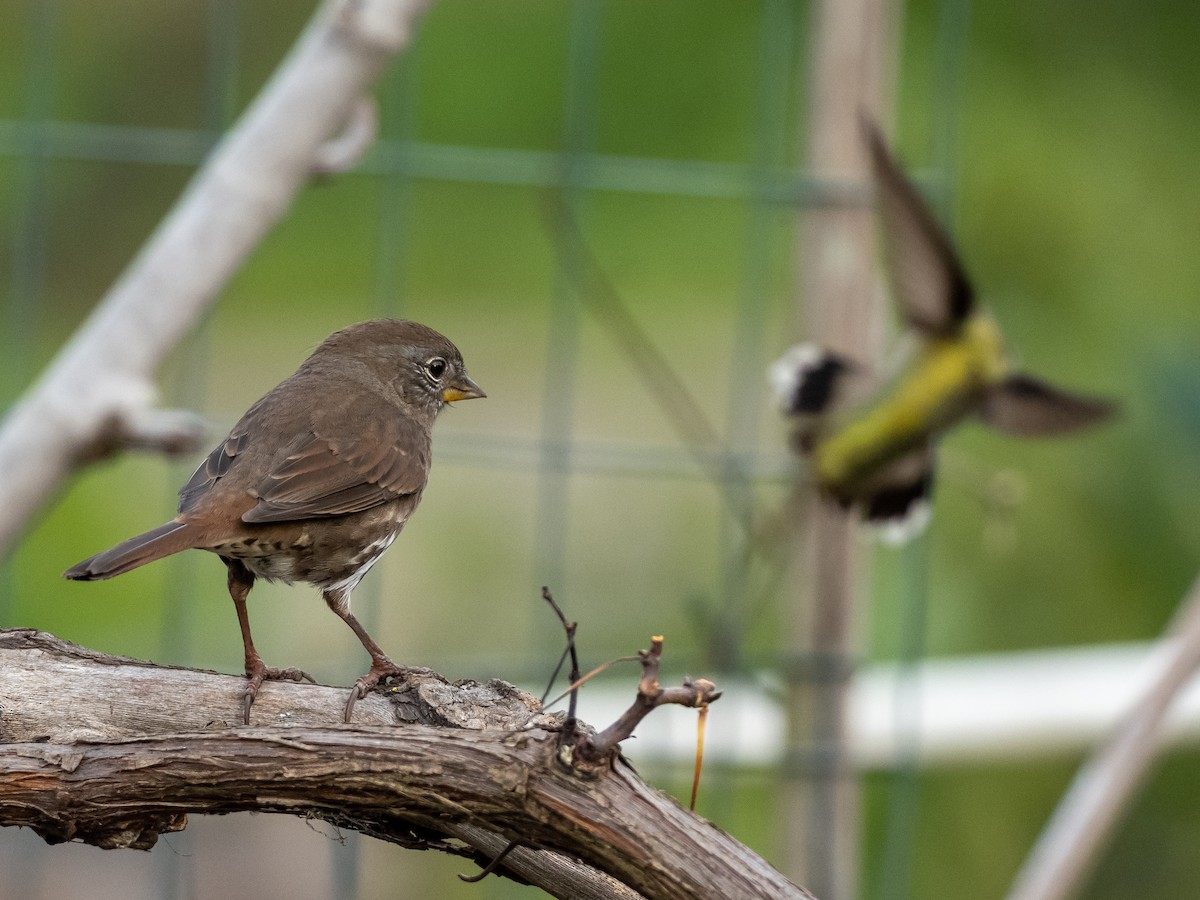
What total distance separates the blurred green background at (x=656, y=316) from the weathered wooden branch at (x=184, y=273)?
64.8 inches

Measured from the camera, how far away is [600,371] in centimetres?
704

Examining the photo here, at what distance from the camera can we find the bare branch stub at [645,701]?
1.58m

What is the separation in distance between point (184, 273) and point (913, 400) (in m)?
1.68

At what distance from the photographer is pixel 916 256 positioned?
12.1 feet

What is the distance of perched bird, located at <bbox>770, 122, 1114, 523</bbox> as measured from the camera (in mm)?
3822

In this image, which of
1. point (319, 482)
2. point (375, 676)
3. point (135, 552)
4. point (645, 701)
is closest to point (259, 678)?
point (375, 676)

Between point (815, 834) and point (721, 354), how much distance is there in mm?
2917

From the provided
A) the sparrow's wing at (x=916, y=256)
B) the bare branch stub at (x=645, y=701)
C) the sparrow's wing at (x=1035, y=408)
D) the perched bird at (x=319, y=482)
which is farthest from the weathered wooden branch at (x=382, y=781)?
the sparrow's wing at (x=1035, y=408)

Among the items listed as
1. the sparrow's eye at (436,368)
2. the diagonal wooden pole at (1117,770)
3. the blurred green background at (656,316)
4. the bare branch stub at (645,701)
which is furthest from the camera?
the blurred green background at (656,316)

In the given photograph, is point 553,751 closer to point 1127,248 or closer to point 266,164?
point 266,164

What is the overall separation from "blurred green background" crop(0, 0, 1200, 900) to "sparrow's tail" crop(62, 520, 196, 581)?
2687mm

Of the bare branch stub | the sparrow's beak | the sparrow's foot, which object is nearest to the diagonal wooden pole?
the sparrow's beak

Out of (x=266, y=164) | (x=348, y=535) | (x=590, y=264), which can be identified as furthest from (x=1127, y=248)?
(x=348, y=535)

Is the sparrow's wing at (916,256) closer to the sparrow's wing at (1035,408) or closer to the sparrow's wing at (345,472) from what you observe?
the sparrow's wing at (1035,408)
